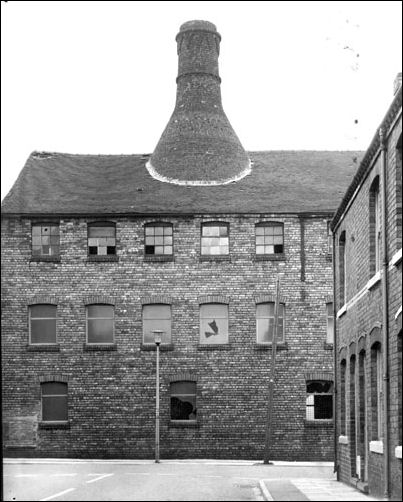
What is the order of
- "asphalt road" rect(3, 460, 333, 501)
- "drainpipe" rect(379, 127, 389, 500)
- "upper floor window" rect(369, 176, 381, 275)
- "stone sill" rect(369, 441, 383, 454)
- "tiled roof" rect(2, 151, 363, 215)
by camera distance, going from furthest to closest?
"tiled roof" rect(2, 151, 363, 215) → "upper floor window" rect(369, 176, 381, 275) → "asphalt road" rect(3, 460, 333, 501) → "stone sill" rect(369, 441, 383, 454) → "drainpipe" rect(379, 127, 389, 500)

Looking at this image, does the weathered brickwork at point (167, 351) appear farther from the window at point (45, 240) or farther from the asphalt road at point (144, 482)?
the asphalt road at point (144, 482)

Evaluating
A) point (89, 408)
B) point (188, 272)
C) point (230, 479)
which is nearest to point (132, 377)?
point (89, 408)

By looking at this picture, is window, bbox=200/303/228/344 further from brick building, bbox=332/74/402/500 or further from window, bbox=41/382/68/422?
brick building, bbox=332/74/402/500

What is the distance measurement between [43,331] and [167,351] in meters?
4.83

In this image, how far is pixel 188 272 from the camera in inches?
1567

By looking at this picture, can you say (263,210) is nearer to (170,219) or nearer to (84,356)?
(170,219)

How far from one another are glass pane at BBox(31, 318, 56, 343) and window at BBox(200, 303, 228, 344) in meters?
5.70

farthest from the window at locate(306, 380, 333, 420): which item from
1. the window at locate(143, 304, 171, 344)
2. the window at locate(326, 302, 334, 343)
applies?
the window at locate(143, 304, 171, 344)

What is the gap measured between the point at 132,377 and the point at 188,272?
450 centimetres

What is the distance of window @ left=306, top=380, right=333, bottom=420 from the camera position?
1537 inches

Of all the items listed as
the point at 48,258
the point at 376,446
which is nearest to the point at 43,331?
the point at 48,258

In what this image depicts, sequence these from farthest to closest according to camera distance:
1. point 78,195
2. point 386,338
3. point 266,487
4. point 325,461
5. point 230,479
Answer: point 78,195 < point 325,461 < point 230,479 < point 266,487 < point 386,338

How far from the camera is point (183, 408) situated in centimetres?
3916

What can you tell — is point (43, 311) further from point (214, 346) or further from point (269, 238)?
point (269, 238)
